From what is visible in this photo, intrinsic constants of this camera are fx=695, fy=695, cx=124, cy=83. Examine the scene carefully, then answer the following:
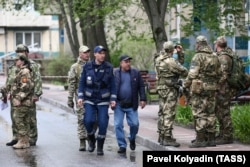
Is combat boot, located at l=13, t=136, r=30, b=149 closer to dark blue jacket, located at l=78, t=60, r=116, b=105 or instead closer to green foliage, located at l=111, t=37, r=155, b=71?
dark blue jacket, located at l=78, t=60, r=116, b=105

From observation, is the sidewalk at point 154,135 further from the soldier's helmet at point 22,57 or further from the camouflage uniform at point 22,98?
the soldier's helmet at point 22,57

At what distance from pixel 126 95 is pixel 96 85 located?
649 mm

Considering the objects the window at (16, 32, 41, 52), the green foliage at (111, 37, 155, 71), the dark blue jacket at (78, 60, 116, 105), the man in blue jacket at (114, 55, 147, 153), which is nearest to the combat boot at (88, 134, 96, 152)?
the man in blue jacket at (114, 55, 147, 153)

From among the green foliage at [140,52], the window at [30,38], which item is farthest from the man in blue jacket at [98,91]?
the window at [30,38]

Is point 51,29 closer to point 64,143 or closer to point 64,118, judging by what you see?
point 64,118

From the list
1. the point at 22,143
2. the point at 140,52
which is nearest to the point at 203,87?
the point at 22,143

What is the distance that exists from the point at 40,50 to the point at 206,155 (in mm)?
50056

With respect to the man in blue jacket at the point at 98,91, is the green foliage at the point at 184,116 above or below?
below

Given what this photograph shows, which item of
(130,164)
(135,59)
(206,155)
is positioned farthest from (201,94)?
(135,59)

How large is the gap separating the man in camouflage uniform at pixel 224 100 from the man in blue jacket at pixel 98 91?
2148 mm

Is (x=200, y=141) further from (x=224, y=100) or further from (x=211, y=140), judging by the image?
(x=224, y=100)

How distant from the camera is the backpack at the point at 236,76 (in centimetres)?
1313

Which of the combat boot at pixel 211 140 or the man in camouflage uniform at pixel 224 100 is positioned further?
the man in camouflage uniform at pixel 224 100

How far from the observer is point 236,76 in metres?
13.2
